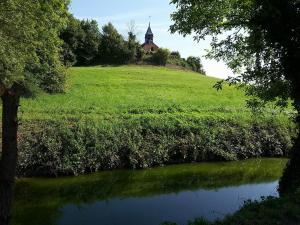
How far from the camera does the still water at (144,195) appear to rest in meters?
18.4

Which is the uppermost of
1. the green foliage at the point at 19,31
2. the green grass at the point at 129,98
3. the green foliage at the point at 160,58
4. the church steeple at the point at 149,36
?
the church steeple at the point at 149,36

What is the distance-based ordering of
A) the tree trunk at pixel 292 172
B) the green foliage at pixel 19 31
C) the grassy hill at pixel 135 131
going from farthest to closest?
the grassy hill at pixel 135 131 < the tree trunk at pixel 292 172 < the green foliage at pixel 19 31

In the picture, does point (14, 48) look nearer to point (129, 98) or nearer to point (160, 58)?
point (129, 98)

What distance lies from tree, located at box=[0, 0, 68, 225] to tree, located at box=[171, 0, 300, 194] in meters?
5.11

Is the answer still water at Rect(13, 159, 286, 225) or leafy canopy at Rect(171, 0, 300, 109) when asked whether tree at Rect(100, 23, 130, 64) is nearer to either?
still water at Rect(13, 159, 286, 225)

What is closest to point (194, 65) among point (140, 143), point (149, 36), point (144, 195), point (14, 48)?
point (149, 36)

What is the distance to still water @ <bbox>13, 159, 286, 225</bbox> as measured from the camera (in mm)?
18403

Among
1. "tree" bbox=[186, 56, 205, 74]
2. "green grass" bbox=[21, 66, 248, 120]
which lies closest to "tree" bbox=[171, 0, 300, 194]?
"green grass" bbox=[21, 66, 248, 120]

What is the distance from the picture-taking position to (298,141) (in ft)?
53.0

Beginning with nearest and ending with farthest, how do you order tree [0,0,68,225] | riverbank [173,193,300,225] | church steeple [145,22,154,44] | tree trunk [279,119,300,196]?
riverbank [173,193,300,225] < tree [0,0,68,225] < tree trunk [279,119,300,196] < church steeple [145,22,154,44]

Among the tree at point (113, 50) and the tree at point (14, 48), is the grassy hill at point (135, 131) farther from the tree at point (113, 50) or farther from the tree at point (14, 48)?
the tree at point (113, 50)

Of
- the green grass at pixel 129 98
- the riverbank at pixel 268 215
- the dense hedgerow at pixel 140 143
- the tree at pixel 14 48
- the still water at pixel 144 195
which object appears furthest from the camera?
the green grass at pixel 129 98

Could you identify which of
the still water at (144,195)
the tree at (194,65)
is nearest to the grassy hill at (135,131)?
the still water at (144,195)

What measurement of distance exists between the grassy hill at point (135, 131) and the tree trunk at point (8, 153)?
1090cm
